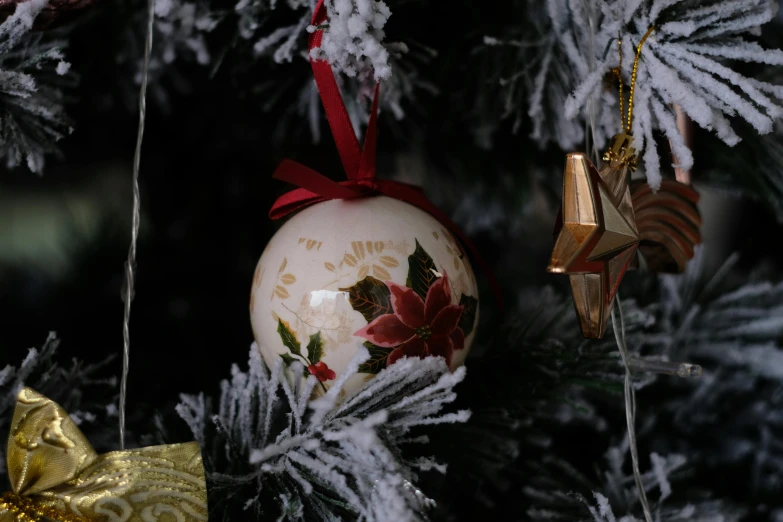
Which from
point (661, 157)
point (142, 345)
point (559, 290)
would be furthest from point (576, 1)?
point (142, 345)

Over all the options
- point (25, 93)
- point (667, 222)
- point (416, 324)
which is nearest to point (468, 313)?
point (416, 324)

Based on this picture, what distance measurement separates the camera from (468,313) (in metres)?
0.39

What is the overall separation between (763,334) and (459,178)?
1.05 ft

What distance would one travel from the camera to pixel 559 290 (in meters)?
0.69

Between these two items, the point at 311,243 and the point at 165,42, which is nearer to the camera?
the point at 311,243

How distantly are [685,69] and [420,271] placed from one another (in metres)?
0.19

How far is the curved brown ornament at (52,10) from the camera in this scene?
360mm

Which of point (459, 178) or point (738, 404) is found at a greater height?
point (459, 178)

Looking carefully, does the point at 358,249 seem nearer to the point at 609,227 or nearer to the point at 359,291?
the point at 359,291

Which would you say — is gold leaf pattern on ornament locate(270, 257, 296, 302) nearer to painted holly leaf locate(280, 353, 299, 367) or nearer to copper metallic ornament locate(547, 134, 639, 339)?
painted holly leaf locate(280, 353, 299, 367)

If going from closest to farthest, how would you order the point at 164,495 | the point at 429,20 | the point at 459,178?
the point at 164,495, the point at 429,20, the point at 459,178

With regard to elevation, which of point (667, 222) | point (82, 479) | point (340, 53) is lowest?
point (82, 479)

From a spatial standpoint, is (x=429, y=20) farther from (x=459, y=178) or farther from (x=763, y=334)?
(x=763, y=334)

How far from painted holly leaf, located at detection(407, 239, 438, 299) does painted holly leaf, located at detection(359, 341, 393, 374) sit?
4 centimetres
